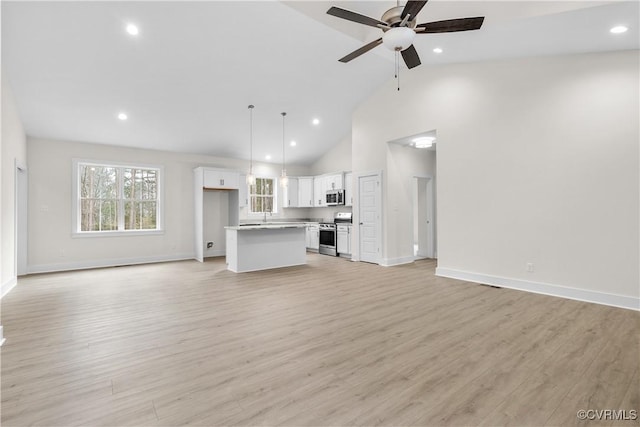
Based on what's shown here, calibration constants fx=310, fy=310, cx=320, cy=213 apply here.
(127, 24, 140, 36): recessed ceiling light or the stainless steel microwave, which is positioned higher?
(127, 24, 140, 36): recessed ceiling light

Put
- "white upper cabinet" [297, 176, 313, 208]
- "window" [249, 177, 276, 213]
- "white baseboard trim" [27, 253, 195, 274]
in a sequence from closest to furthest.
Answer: "white baseboard trim" [27, 253, 195, 274]
"window" [249, 177, 276, 213]
"white upper cabinet" [297, 176, 313, 208]

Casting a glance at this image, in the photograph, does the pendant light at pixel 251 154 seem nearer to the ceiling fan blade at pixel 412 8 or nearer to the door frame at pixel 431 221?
the ceiling fan blade at pixel 412 8

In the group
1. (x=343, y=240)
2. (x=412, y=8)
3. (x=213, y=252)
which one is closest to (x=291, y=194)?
(x=343, y=240)

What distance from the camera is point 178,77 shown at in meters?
5.17

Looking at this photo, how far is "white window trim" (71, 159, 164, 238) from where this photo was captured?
21.4ft

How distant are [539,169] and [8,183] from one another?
308 inches

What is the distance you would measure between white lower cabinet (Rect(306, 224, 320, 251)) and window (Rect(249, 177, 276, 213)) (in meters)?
1.32

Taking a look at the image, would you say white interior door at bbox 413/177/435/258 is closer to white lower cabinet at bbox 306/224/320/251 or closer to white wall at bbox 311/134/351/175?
white wall at bbox 311/134/351/175

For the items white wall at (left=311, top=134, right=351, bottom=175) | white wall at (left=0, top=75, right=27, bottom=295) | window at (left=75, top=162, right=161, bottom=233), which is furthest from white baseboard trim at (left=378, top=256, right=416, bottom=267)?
white wall at (left=0, top=75, right=27, bottom=295)

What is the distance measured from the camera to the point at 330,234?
8516 millimetres

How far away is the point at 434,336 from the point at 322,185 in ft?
21.8

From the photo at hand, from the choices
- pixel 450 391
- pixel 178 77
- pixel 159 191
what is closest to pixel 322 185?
pixel 159 191

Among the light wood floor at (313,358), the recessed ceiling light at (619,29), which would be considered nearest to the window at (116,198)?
the light wood floor at (313,358)

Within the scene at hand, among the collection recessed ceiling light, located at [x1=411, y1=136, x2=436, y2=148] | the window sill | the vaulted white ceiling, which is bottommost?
the window sill
